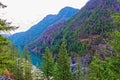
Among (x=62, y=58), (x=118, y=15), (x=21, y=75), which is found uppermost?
(x=118, y=15)

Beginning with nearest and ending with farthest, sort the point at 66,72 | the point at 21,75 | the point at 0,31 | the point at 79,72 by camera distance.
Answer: the point at 0,31 → the point at 66,72 → the point at 79,72 → the point at 21,75

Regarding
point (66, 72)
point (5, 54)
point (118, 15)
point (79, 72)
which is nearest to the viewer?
point (5, 54)

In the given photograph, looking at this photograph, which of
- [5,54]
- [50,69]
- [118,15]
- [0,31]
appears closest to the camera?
[0,31]

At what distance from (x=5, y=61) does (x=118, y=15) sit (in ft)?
30.8

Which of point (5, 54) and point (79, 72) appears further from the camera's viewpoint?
point (79, 72)

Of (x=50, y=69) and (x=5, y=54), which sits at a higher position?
(x=5, y=54)

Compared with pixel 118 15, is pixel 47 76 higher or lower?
lower

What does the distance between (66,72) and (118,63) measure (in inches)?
1537

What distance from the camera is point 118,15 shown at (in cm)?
2553

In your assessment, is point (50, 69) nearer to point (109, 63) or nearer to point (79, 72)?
point (79, 72)

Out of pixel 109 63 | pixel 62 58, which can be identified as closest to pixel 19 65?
pixel 62 58

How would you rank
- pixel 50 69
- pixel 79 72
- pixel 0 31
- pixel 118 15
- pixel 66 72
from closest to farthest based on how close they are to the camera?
pixel 0 31
pixel 118 15
pixel 66 72
pixel 50 69
pixel 79 72

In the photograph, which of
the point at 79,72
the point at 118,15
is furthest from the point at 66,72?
the point at 118,15

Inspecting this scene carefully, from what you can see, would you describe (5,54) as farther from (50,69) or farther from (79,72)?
(79,72)
